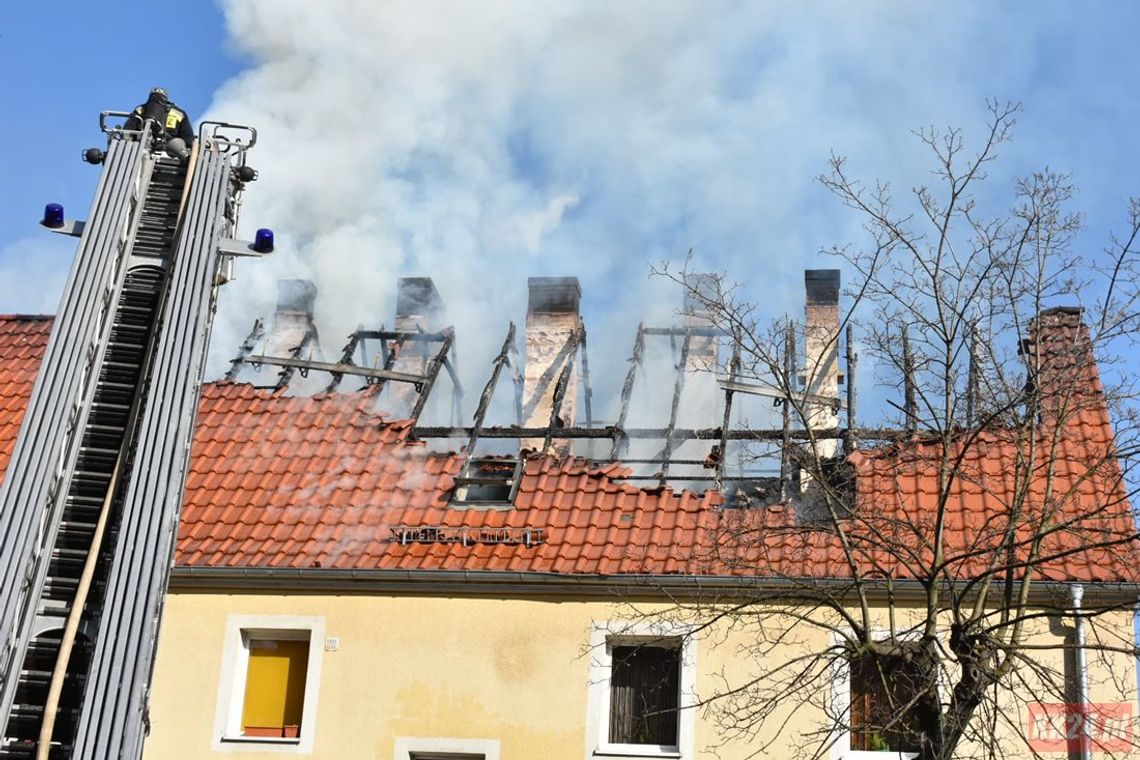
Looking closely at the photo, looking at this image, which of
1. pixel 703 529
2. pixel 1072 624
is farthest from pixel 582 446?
pixel 1072 624

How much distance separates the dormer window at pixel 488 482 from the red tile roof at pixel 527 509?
108 millimetres

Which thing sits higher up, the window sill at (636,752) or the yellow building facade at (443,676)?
the yellow building facade at (443,676)

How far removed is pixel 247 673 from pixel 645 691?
3627 millimetres

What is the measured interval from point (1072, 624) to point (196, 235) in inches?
307

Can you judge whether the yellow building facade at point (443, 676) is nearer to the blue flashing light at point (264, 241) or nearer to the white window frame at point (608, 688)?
the white window frame at point (608, 688)

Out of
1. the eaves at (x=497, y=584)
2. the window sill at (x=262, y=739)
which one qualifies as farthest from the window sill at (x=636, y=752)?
the window sill at (x=262, y=739)

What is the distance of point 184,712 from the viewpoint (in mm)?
13109

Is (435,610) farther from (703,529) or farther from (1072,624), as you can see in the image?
(1072,624)

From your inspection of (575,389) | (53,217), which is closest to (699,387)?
(575,389)

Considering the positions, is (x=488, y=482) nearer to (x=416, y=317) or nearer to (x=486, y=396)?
(x=486, y=396)

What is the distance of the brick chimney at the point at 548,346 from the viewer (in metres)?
17.2

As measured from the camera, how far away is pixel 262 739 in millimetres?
12906

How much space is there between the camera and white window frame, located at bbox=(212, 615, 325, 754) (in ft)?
42.2

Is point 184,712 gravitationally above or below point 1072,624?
below
